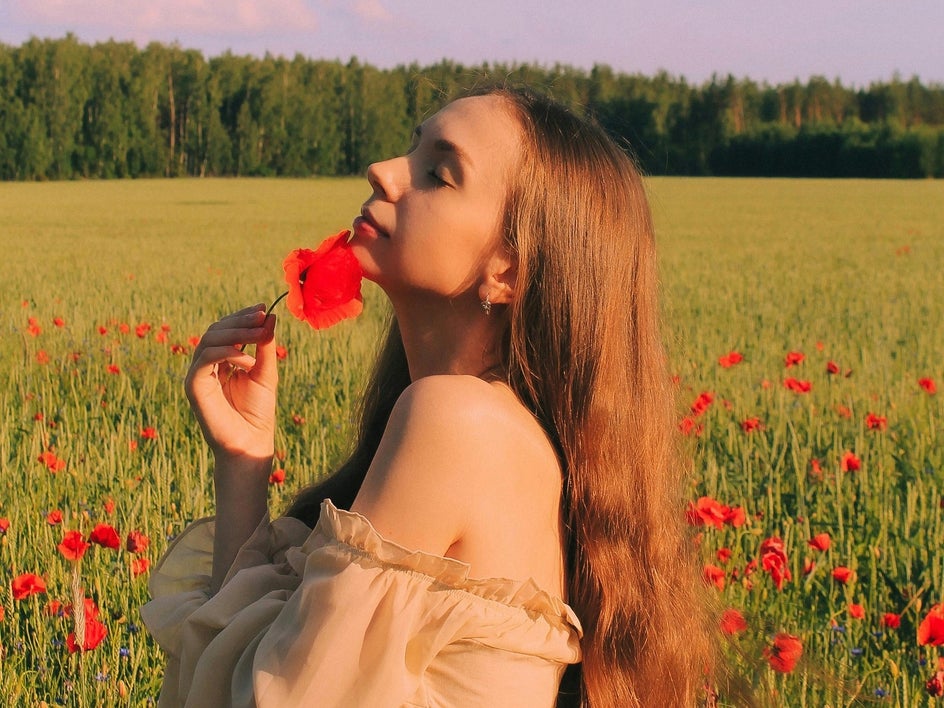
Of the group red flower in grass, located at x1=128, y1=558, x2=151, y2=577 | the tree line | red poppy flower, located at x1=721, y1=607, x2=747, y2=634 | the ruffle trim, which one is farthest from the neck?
the tree line

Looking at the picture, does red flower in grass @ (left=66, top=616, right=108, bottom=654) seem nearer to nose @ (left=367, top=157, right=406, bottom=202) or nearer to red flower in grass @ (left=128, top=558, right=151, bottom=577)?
red flower in grass @ (left=128, top=558, right=151, bottom=577)

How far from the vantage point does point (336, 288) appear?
1.51 metres

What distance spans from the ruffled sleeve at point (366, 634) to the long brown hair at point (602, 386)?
10cm

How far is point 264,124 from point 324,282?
208ft

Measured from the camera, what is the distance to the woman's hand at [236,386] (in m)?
1.64

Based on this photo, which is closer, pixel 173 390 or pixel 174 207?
pixel 173 390

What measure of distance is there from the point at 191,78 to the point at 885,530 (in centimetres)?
6485

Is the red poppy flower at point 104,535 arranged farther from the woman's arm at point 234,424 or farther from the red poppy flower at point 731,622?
the red poppy flower at point 731,622

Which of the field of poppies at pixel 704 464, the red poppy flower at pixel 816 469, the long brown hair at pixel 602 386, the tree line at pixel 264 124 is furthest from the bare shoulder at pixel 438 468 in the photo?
the tree line at pixel 264 124

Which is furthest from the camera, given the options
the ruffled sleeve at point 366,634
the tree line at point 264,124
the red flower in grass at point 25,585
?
the tree line at point 264,124

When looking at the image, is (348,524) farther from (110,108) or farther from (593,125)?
(110,108)

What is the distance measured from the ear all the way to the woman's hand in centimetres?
30

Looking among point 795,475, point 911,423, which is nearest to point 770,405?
point 911,423

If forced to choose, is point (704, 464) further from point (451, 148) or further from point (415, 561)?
point (415, 561)
